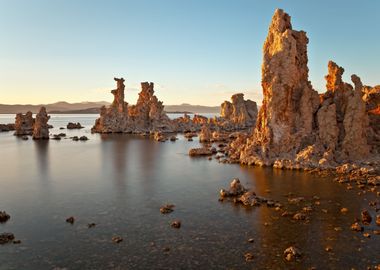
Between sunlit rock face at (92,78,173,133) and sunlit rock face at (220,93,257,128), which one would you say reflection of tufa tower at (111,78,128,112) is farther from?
sunlit rock face at (220,93,257,128)

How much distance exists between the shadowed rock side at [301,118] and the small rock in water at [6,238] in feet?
134

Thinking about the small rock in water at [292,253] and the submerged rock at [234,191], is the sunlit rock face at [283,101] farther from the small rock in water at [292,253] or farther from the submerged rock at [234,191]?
the small rock in water at [292,253]

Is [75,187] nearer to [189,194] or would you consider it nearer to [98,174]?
[98,174]

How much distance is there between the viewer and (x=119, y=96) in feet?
486

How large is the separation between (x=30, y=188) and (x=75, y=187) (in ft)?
18.8

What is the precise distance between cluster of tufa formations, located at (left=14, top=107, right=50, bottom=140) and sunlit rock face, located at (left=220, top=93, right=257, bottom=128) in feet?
260

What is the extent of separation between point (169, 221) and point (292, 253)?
1189cm

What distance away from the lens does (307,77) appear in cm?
6669

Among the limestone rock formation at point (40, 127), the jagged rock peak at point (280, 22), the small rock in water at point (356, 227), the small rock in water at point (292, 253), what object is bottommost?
the small rock in water at point (292, 253)

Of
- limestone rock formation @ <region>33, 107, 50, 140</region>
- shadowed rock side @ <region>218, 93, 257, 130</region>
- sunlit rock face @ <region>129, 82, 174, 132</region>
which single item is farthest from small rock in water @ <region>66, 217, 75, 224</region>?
shadowed rock side @ <region>218, 93, 257, 130</region>

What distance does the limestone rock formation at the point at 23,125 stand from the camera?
135 meters

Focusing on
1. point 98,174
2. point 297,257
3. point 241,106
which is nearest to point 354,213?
point 297,257

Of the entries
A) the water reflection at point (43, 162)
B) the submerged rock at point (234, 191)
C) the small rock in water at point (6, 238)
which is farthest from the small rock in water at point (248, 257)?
the water reflection at point (43, 162)

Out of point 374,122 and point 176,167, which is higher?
point 374,122
